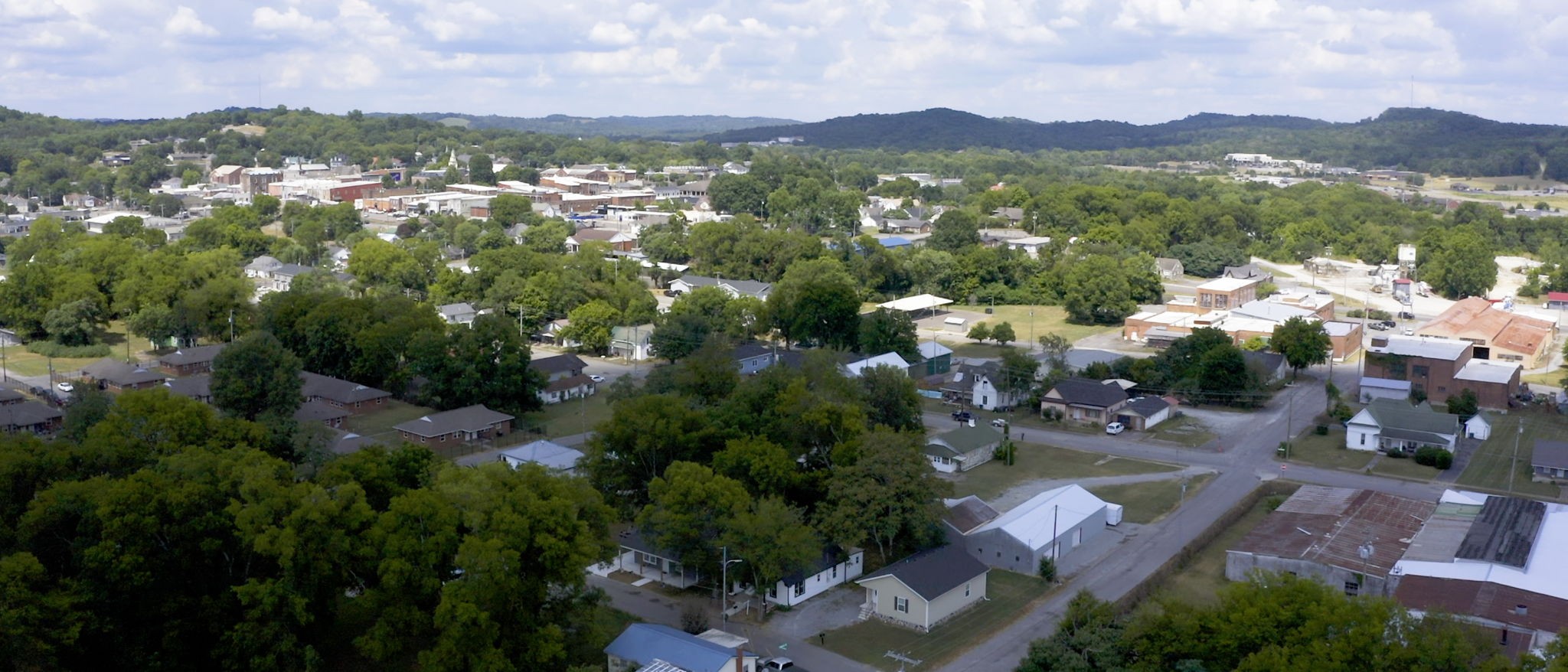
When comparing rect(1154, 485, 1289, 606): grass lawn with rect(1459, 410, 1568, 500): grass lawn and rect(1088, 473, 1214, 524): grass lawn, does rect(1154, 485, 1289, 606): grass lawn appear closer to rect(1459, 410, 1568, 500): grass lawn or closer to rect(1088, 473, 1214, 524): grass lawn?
rect(1088, 473, 1214, 524): grass lawn

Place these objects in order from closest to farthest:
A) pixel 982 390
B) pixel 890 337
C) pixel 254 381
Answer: pixel 254 381
pixel 982 390
pixel 890 337

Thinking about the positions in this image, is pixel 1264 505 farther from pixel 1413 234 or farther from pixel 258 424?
pixel 1413 234

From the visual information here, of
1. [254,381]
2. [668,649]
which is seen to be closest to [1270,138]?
[254,381]

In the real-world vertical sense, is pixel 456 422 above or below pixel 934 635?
above

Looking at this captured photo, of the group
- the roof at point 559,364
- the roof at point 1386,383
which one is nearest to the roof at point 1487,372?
the roof at point 1386,383

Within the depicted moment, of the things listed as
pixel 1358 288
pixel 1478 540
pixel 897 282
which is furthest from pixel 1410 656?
pixel 1358 288

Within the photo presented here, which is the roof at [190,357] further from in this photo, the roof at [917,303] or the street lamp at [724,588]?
the roof at [917,303]

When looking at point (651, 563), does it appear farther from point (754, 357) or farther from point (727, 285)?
point (727, 285)
